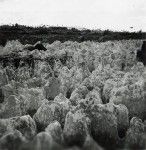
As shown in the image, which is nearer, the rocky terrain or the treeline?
the rocky terrain

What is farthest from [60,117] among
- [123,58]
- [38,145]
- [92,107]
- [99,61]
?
[123,58]

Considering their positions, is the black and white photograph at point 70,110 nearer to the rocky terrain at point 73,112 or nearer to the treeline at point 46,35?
the rocky terrain at point 73,112

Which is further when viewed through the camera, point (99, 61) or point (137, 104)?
point (99, 61)

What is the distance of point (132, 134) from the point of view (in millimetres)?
3594

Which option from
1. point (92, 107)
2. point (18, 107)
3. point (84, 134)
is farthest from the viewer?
point (18, 107)

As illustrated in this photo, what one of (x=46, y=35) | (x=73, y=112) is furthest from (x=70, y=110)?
(x=46, y=35)

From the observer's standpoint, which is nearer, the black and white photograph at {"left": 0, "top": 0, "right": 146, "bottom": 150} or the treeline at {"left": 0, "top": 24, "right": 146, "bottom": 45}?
the black and white photograph at {"left": 0, "top": 0, "right": 146, "bottom": 150}

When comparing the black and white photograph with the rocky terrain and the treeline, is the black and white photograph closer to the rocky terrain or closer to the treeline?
the rocky terrain

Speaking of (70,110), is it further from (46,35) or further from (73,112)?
(46,35)

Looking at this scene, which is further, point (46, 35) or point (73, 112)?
point (46, 35)

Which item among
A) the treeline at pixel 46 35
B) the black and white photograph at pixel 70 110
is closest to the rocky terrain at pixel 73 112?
the black and white photograph at pixel 70 110

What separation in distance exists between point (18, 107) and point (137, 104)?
4.86 feet

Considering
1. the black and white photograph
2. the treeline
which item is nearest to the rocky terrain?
the black and white photograph

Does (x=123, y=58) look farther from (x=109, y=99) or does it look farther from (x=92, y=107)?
(x=92, y=107)
